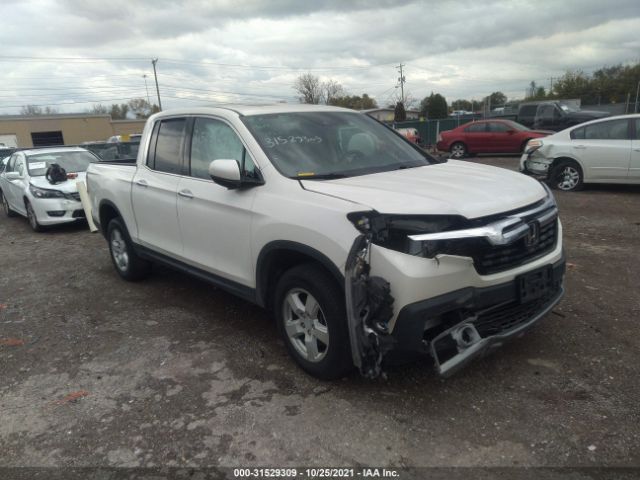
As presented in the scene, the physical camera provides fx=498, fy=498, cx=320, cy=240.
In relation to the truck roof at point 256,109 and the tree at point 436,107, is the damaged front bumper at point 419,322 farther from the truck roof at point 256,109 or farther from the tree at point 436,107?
the tree at point 436,107

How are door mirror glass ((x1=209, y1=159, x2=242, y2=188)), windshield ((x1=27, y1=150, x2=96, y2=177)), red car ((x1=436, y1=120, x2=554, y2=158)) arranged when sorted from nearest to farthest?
1. door mirror glass ((x1=209, y1=159, x2=242, y2=188))
2. windshield ((x1=27, y1=150, x2=96, y2=177))
3. red car ((x1=436, y1=120, x2=554, y2=158))

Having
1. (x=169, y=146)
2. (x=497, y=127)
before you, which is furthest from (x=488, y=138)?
(x=169, y=146)

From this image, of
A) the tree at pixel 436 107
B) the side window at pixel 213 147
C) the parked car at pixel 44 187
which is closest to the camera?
the side window at pixel 213 147

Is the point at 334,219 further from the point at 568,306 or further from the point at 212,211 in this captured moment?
the point at 568,306

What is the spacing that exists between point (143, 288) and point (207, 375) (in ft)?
8.08

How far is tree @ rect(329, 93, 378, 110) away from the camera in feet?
213

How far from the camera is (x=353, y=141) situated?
4164 mm

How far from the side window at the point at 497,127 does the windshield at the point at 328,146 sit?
1523cm

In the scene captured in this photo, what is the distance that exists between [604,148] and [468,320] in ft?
27.6

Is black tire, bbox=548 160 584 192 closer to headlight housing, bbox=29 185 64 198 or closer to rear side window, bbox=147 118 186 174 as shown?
rear side window, bbox=147 118 186 174

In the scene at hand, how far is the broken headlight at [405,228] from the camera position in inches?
109

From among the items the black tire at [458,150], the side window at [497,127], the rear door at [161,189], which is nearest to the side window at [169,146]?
the rear door at [161,189]

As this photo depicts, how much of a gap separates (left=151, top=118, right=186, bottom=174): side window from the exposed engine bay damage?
2332 mm

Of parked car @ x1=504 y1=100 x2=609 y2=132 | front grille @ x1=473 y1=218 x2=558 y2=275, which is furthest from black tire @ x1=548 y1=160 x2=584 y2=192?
parked car @ x1=504 y1=100 x2=609 y2=132
